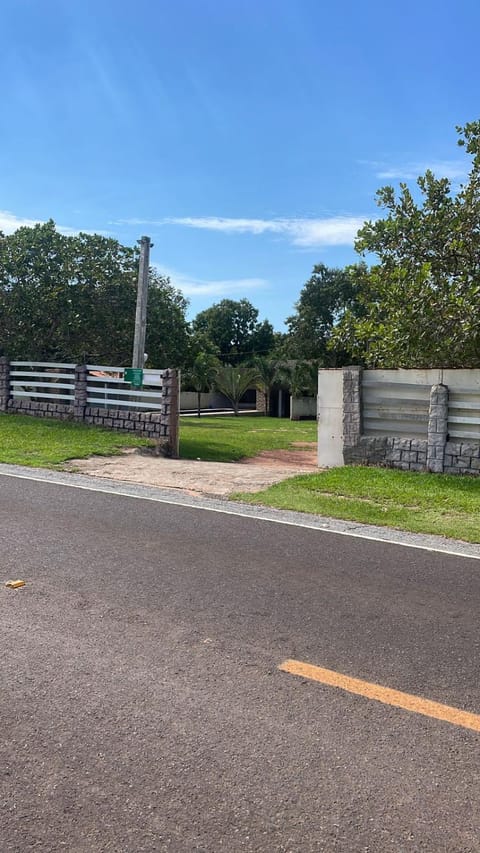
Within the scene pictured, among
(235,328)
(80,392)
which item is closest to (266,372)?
(235,328)

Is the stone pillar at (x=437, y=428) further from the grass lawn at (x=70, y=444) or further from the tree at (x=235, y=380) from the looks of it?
the tree at (x=235, y=380)

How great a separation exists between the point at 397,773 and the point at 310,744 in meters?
0.42

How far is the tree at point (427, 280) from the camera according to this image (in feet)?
44.0

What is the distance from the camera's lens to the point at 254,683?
3.80 m

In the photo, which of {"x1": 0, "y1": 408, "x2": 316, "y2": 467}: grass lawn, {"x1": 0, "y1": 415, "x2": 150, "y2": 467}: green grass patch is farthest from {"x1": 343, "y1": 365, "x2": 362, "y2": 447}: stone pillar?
{"x1": 0, "y1": 415, "x2": 150, "y2": 467}: green grass patch

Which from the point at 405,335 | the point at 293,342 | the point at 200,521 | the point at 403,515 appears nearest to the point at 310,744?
the point at 200,521

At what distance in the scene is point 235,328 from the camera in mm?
74312

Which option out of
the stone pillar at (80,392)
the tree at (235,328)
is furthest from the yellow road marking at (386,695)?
the tree at (235,328)

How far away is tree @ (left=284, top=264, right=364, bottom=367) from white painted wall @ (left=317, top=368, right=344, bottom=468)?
3586 centimetres

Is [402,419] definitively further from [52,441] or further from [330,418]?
[52,441]

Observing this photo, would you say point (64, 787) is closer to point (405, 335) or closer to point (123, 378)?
point (405, 335)

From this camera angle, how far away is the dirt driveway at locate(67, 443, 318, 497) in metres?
11.1

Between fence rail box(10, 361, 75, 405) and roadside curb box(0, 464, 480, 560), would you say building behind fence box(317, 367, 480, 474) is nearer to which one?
roadside curb box(0, 464, 480, 560)

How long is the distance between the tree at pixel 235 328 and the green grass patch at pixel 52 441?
54.7m
